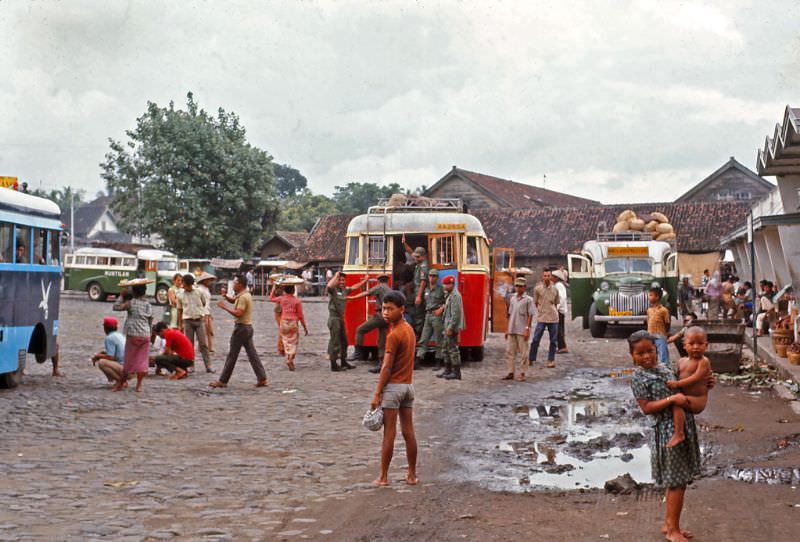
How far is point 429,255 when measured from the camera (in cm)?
1755

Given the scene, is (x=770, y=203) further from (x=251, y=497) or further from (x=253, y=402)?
(x=251, y=497)

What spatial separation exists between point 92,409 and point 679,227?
43218 mm

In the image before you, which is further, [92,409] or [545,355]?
[545,355]

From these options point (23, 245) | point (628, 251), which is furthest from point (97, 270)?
point (23, 245)

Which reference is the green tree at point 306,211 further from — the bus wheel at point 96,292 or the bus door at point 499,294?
the bus door at point 499,294

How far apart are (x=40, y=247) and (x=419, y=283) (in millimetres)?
6377

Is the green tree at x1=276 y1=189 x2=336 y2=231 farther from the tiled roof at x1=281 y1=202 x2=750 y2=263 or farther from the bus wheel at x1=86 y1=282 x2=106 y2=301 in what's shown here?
the bus wheel at x1=86 y1=282 x2=106 y2=301

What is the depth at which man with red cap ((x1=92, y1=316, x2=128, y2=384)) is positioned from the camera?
13.6 metres

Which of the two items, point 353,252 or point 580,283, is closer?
point 353,252

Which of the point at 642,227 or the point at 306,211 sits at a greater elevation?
the point at 306,211

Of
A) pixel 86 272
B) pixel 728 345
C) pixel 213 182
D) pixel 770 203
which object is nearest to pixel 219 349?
pixel 728 345

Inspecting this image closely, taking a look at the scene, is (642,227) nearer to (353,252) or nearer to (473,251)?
(473,251)

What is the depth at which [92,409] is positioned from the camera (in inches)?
461

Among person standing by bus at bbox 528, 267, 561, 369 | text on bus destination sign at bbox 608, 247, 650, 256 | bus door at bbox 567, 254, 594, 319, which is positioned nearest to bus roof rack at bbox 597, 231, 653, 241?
bus door at bbox 567, 254, 594, 319
